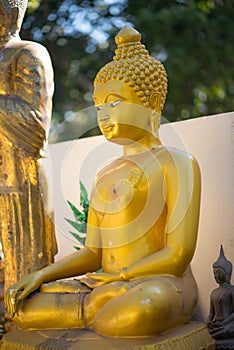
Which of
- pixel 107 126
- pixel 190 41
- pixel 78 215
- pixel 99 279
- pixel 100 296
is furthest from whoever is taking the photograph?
pixel 190 41

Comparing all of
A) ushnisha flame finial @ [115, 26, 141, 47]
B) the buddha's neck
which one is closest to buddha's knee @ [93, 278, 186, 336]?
the buddha's neck

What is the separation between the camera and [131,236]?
8.59 feet

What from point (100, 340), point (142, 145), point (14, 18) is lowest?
point (100, 340)

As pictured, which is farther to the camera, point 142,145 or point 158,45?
point 158,45

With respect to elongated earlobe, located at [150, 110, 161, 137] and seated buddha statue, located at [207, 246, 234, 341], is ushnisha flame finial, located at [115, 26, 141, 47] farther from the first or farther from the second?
seated buddha statue, located at [207, 246, 234, 341]

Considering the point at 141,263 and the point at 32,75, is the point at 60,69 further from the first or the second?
the point at 141,263

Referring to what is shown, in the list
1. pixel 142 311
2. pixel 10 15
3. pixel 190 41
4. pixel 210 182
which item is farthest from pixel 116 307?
pixel 190 41

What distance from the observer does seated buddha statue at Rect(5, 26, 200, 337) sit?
2.43 metres

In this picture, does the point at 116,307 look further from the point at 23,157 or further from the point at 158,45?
the point at 158,45

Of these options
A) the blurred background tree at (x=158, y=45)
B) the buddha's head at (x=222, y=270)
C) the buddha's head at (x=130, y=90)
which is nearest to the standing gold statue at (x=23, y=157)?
the buddha's head at (x=222, y=270)

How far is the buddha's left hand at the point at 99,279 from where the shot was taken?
2568 millimetres

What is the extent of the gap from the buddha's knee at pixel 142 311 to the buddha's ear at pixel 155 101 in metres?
0.68

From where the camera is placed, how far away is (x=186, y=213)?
101 inches

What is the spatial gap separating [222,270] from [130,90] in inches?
45.1
